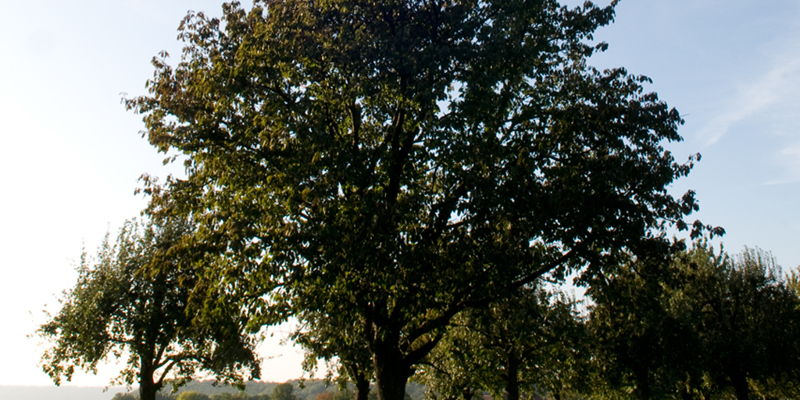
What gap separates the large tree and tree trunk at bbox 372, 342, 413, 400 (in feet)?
0.19

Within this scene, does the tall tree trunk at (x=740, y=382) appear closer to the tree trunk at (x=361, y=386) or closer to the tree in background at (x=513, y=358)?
the tree in background at (x=513, y=358)

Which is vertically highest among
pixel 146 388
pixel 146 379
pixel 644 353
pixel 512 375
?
pixel 146 379

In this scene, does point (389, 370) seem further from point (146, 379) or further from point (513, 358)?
point (146, 379)

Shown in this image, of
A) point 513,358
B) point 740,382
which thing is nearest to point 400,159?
point 513,358

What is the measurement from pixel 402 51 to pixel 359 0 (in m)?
2.96

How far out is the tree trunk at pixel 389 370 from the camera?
1752 centimetres

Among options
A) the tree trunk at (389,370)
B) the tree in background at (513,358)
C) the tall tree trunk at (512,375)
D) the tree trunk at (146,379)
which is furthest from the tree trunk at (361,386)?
the tree trunk at (389,370)

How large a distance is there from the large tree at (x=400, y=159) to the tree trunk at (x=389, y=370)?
0.19ft

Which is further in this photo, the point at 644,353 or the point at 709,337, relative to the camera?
the point at 709,337

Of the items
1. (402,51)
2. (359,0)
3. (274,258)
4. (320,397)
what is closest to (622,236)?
(402,51)

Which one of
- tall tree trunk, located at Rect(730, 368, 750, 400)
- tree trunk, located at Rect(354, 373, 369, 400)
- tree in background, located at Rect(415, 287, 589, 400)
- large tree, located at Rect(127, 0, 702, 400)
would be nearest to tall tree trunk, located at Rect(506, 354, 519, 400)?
tree in background, located at Rect(415, 287, 589, 400)

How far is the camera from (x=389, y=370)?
17.8 meters

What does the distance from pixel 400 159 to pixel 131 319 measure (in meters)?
24.4

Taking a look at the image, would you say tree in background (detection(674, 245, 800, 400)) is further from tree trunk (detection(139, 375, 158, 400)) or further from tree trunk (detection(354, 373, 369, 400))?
tree trunk (detection(139, 375, 158, 400))
